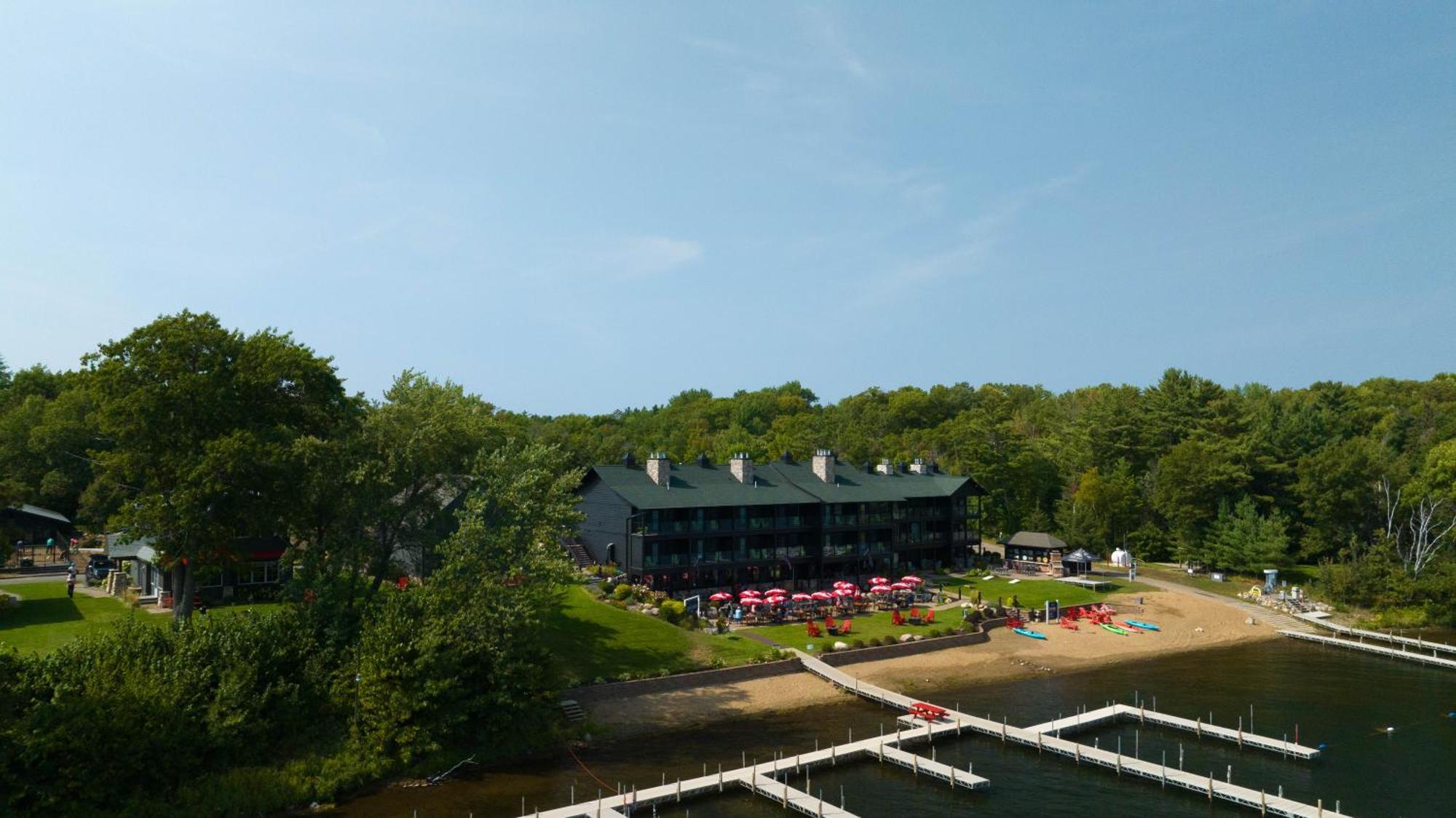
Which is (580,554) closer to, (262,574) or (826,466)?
(826,466)

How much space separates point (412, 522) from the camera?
4066cm

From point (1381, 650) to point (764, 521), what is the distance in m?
40.4

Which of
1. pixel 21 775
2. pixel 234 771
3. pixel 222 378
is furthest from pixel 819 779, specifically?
pixel 222 378

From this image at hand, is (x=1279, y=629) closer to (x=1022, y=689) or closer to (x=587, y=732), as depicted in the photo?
(x=1022, y=689)

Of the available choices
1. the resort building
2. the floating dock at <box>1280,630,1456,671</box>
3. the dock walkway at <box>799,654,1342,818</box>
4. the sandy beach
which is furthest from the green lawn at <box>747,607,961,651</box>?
the floating dock at <box>1280,630,1456,671</box>

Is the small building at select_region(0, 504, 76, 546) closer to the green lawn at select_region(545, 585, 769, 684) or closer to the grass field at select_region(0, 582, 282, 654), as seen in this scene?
the grass field at select_region(0, 582, 282, 654)

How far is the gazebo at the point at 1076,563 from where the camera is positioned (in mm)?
74500

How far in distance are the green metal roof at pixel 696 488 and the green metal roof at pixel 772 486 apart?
0.17 feet

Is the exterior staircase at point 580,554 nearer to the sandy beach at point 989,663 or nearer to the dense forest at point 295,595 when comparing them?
the dense forest at point 295,595

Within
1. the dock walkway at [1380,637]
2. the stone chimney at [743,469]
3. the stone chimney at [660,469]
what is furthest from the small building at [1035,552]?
the stone chimney at [660,469]

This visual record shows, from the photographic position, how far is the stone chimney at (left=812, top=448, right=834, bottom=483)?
71.9 metres

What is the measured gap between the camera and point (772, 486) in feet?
222

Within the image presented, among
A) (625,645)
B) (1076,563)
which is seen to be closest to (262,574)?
(625,645)

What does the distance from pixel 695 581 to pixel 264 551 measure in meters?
26.6
